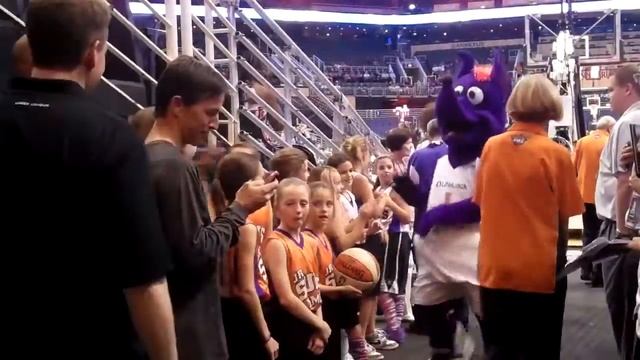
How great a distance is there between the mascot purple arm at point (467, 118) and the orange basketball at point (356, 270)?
0.56m

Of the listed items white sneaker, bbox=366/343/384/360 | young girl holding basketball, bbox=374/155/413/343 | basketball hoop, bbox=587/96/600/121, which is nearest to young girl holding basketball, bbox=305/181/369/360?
white sneaker, bbox=366/343/384/360

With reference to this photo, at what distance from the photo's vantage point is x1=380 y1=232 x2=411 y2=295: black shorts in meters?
5.23

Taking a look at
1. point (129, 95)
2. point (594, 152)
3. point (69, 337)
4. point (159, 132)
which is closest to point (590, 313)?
point (594, 152)

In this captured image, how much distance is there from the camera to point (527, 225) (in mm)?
3281

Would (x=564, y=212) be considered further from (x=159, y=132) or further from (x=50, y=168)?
(x=50, y=168)

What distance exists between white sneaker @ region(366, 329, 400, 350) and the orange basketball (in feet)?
5.44

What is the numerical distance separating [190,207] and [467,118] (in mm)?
2204

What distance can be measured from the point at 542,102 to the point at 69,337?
2.37 metres

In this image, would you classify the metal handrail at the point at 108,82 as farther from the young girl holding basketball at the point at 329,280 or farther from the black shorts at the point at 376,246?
the black shorts at the point at 376,246

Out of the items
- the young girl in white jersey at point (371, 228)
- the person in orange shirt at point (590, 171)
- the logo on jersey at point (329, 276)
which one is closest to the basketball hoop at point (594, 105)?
the person in orange shirt at point (590, 171)

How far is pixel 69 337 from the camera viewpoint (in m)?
1.54

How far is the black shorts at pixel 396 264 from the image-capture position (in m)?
5.23

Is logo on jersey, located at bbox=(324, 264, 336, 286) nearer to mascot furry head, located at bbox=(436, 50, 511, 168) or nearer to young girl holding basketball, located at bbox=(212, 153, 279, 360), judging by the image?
young girl holding basketball, located at bbox=(212, 153, 279, 360)

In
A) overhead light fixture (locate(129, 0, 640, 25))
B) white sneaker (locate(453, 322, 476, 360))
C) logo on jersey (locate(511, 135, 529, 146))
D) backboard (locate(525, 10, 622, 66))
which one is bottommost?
white sneaker (locate(453, 322, 476, 360))
